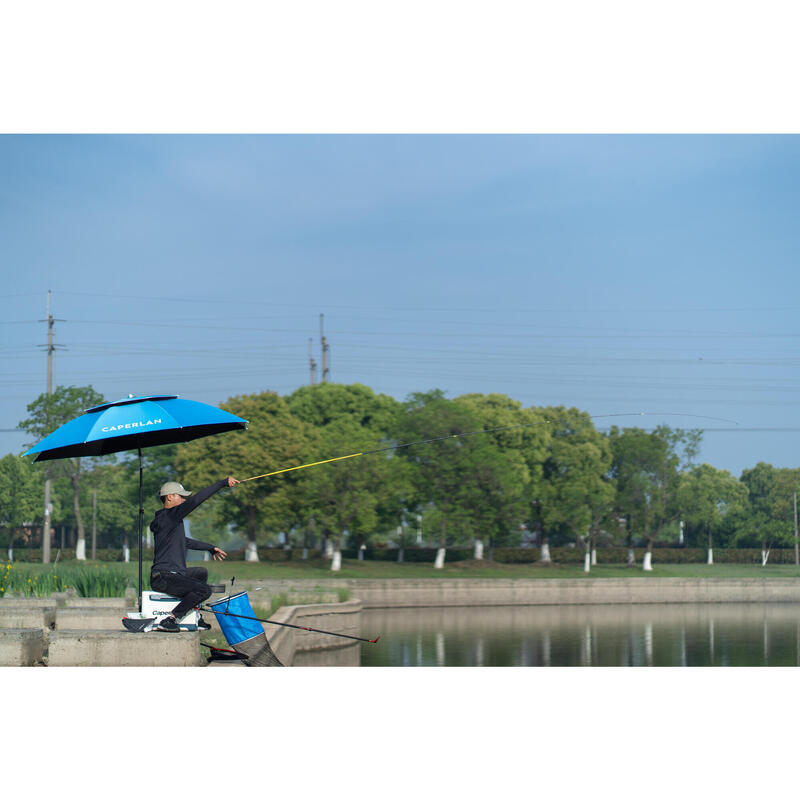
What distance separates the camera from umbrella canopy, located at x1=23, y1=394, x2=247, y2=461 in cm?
923

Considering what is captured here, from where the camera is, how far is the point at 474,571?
47.0 metres

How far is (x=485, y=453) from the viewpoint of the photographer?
156ft

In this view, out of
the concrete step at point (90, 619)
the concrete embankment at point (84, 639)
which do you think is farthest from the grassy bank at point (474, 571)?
the concrete step at point (90, 619)

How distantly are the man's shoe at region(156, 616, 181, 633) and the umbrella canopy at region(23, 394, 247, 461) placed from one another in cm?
170

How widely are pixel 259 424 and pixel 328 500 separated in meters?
4.70

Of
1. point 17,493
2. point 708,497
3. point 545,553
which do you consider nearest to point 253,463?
point 17,493

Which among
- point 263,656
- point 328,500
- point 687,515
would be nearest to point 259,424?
point 328,500

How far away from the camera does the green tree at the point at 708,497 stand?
5100cm

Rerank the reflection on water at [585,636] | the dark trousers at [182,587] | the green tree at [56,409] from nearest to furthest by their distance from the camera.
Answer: the dark trousers at [182,587], the reflection on water at [585,636], the green tree at [56,409]

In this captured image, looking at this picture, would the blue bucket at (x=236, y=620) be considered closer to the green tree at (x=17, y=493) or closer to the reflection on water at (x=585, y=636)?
the reflection on water at (x=585, y=636)

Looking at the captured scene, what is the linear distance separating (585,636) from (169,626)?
81.2 feet

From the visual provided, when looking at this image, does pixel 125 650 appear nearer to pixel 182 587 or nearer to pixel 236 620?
pixel 182 587

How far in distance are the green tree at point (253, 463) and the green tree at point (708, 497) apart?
19.4 metres

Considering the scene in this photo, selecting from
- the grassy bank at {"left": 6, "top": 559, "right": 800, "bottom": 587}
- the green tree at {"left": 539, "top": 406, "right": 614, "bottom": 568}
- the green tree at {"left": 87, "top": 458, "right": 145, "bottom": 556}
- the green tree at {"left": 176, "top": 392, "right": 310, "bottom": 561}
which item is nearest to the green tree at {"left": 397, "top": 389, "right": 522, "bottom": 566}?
the grassy bank at {"left": 6, "top": 559, "right": 800, "bottom": 587}
